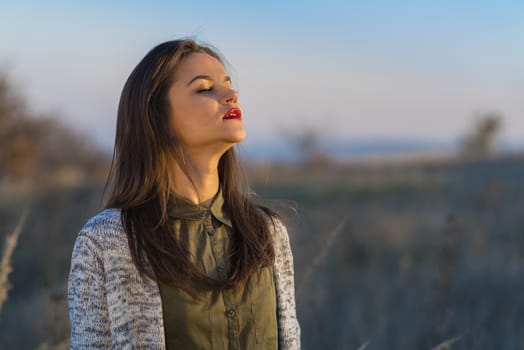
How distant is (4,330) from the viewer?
4.76 meters

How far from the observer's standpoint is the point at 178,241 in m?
1.93

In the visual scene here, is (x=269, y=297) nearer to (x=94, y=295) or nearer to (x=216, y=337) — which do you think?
(x=216, y=337)

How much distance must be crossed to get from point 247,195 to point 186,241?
0.45 m

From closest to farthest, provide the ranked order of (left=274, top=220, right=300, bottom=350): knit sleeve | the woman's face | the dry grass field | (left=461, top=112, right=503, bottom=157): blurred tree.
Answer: the woman's face < (left=274, top=220, right=300, bottom=350): knit sleeve < the dry grass field < (left=461, top=112, right=503, bottom=157): blurred tree

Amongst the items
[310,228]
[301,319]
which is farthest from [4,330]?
[310,228]

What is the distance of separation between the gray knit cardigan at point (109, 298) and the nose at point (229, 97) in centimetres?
54

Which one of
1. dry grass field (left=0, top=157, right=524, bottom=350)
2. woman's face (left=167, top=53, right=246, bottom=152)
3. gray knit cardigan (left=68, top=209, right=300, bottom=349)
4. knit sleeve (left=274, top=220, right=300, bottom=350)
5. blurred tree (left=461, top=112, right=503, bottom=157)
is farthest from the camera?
blurred tree (left=461, top=112, right=503, bottom=157)

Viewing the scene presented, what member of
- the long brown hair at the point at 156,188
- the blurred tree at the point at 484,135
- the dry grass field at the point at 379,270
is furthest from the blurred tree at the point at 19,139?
the blurred tree at the point at 484,135

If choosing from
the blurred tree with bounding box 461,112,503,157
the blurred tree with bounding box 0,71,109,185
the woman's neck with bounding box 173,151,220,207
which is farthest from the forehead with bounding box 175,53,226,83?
the blurred tree with bounding box 461,112,503,157

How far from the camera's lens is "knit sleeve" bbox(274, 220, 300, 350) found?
2.11m

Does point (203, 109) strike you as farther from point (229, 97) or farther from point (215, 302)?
point (215, 302)

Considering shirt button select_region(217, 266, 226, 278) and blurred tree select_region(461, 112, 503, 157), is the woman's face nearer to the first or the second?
shirt button select_region(217, 266, 226, 278)

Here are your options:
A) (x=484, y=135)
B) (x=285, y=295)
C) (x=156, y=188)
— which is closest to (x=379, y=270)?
(x=285, y=295)

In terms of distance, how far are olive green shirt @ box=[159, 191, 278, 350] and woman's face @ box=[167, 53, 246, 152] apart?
21 cm
